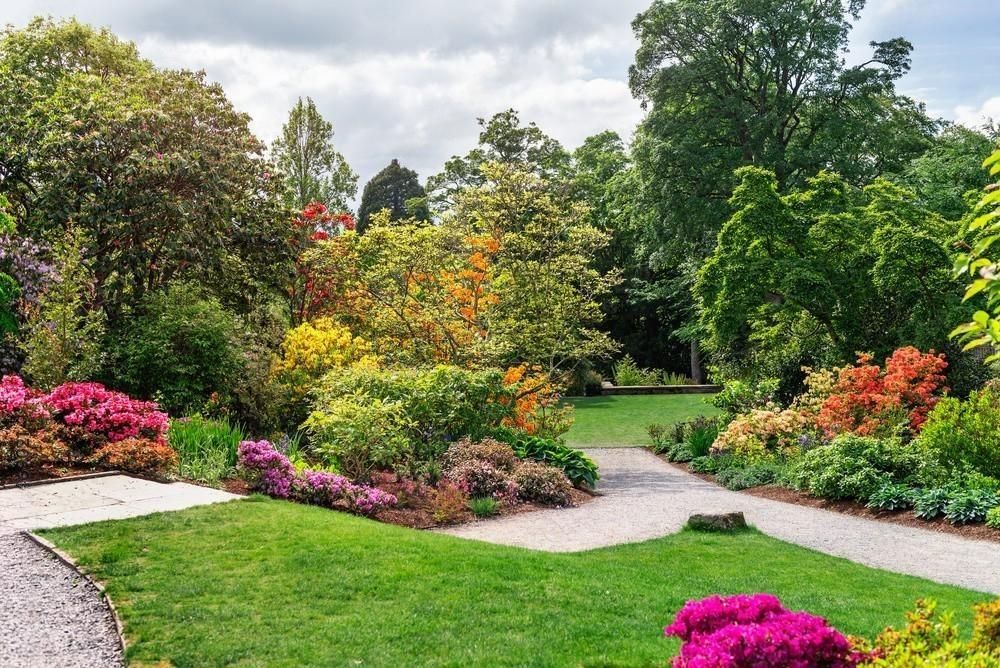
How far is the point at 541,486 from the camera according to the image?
31.3 feet

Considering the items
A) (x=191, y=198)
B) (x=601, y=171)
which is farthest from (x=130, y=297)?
(x=601, y=171)

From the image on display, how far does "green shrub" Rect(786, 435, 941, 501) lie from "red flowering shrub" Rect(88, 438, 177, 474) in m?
7.74

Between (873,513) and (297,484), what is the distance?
6493mm

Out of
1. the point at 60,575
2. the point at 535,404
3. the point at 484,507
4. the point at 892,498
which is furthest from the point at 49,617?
the point at 535,404

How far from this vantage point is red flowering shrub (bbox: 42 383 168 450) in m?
8.74

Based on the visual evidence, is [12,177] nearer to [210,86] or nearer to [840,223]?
[210,86]

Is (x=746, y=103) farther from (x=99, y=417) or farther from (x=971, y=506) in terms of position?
(x=99, y=417)

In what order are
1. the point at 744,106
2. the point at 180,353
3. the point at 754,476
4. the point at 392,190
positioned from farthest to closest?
the point at 392,190 < the point at 744,106 < the point at 180,353 < the point at 754,476

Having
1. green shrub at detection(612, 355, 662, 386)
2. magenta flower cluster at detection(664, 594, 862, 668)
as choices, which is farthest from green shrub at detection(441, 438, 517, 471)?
green shrub at detection(612, 355, 662, 386)

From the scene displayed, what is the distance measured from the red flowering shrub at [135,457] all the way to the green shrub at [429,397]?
79.7 inches

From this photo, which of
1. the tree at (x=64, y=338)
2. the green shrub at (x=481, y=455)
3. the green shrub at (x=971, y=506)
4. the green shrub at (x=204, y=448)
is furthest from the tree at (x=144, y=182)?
the green shrub at (x=971, y=506)

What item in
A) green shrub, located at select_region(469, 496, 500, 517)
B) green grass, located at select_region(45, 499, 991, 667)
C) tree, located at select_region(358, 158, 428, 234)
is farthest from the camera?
tree, located at select_region(358, 158, 428, 234)

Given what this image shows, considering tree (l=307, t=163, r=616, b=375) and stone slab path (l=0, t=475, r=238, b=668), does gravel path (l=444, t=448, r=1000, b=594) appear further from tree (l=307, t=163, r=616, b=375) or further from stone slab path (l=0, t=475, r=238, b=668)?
tree (l=307, t=163, r=616, b=375)

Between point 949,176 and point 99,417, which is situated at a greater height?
point 949,176
